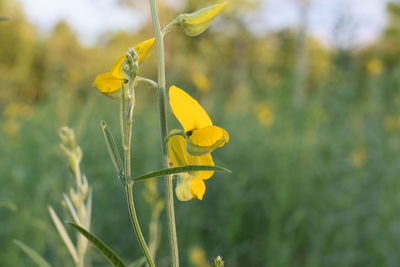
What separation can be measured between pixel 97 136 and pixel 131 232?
5.45 feet

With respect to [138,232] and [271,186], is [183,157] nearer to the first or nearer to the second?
[138,232]

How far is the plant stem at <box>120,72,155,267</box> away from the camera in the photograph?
0.52 m

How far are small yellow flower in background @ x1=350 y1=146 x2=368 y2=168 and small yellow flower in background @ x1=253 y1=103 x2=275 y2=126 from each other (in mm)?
1248

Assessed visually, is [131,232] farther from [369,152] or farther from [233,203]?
[369,152]

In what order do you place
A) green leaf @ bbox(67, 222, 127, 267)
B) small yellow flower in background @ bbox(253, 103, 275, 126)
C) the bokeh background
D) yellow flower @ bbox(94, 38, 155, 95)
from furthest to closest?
small yellow flower in background @ bbox(253, 103, 275, 126) → the bokeh background → yellow flower @ bbox(94, 38, 155, 95) → green leaf @ bbox(67, 222, 127, 267)

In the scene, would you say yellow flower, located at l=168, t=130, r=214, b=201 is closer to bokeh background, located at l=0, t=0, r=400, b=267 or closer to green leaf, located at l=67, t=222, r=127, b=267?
green leaf, located at l=67, t=222, r=127, b=267

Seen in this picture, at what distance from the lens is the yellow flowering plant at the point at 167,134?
53 centimetres

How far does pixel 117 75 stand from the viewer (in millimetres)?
635

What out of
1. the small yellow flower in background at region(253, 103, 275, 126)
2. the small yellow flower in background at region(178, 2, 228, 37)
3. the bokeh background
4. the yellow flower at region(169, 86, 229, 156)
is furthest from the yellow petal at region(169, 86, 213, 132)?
the small yellow flower in background at region(253, 103, 275, 126)

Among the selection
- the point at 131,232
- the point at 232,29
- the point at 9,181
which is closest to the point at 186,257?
the point at 131,232

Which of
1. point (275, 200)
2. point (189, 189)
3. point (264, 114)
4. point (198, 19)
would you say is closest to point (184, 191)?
point (189, 189)

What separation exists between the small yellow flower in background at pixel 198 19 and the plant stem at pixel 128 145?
14 centimetres

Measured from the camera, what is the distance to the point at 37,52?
1537 cm

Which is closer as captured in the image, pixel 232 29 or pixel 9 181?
pixel 9 181
